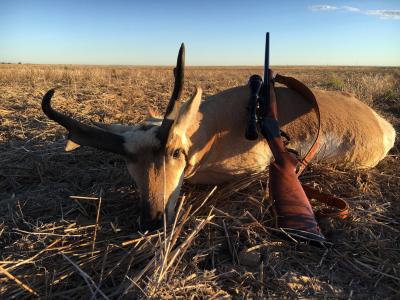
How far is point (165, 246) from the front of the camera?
2.46 meters

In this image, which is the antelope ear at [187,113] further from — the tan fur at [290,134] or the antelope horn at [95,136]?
the antelope horn at [95,136]

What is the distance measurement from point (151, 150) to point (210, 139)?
36.3 inches

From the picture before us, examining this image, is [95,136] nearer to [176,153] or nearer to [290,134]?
[176,153]

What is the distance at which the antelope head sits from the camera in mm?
2973

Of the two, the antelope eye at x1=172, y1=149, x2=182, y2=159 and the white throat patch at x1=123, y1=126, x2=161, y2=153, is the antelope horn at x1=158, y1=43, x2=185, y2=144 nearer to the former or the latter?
the white throat patch at x1=123, y1=126, x2=161, y2=153

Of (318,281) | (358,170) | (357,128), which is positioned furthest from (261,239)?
(357,128)

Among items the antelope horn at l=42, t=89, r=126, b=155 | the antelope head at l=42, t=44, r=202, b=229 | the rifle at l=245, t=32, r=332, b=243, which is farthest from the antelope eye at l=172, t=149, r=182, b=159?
the rifle at l=245, t=32, r=332, b=243

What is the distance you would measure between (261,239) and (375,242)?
0.88 meters

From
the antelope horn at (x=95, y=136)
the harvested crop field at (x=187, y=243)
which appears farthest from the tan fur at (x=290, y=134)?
the antelope horn at (x=95, y=136)

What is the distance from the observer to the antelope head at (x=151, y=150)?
2.97 m

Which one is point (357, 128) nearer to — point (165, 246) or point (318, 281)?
point (318, 281)

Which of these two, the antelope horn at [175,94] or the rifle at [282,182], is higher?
the antelope horn at [175,94]

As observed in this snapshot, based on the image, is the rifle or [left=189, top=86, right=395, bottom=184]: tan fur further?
[left=189, top=86, right=395, bottom=184]: tan fur

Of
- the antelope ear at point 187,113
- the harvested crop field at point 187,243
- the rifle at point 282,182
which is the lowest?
the harvested crop field at point 187,243
